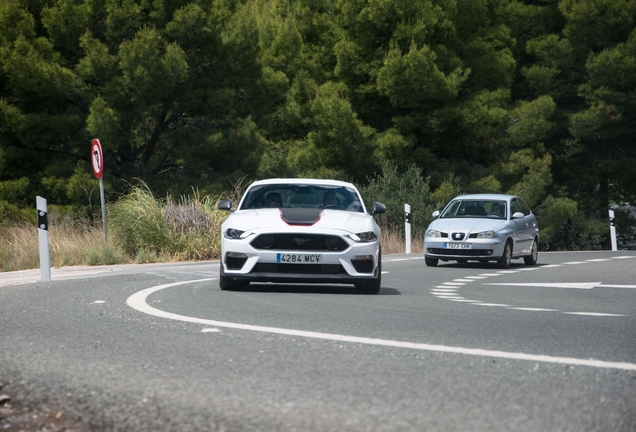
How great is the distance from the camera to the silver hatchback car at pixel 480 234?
67.8 ft

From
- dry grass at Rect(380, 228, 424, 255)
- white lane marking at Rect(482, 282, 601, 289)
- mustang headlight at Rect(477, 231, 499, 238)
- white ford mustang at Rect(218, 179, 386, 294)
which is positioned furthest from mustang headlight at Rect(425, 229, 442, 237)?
white ford mustang at Rect(218, 179, 386, 294)

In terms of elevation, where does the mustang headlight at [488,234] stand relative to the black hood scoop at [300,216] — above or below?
below

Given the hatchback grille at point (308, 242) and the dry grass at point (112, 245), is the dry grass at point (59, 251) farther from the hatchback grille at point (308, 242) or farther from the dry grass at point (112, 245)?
the hatchback grille at point (308, 242)

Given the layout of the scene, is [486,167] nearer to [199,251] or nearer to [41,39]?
[41,39]

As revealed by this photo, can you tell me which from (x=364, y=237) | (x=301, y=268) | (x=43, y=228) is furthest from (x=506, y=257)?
(x=43, y=228)

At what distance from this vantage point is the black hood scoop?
42.3 feet

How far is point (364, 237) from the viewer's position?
12883 mm

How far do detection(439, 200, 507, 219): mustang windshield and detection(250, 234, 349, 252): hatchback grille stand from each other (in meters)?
9.62

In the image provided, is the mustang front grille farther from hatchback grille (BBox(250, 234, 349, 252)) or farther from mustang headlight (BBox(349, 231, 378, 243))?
mustang headlight (BBox(349, 231, 378, 243))

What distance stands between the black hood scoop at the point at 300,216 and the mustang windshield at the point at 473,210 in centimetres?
910

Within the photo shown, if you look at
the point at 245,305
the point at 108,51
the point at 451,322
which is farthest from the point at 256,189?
the point at 108,51

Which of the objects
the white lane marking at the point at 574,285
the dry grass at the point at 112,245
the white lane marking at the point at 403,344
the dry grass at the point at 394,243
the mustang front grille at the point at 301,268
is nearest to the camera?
the white lane marking at the point at 403,344

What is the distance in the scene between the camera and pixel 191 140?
37594 millimetres

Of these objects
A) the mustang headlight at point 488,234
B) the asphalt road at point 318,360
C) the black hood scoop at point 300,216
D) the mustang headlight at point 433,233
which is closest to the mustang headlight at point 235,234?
the black hood scoop at point 300,216
